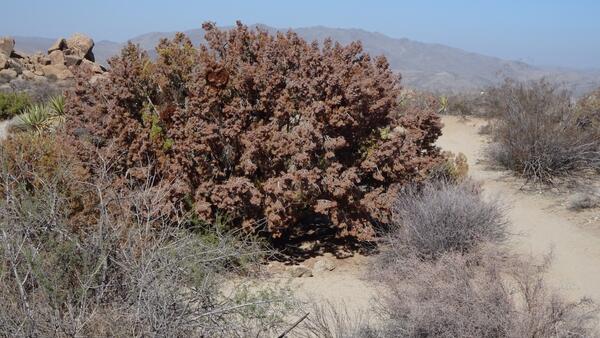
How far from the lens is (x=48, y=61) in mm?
29938

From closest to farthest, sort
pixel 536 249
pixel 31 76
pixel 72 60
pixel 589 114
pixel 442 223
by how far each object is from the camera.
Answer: pixel 442 223
pixel 536 249
pixel 589 114
pixel 31 76
pixel 72 60

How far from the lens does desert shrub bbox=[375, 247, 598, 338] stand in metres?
4.53

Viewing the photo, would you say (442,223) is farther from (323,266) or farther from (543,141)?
(543,141)

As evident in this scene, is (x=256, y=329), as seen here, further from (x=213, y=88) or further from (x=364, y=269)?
(x=213, y=88)

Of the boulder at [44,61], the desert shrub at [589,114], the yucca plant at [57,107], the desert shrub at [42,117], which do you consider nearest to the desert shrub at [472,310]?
the desert shrub at [589,114]

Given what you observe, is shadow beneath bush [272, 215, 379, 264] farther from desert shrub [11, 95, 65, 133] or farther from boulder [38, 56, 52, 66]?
boulder [38, 56, 52, 66]

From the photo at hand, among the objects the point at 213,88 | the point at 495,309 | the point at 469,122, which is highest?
the point at 213,88

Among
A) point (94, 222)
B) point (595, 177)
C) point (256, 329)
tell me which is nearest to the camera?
point (256, 329)

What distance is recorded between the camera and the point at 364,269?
748cm

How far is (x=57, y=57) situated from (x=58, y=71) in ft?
6.16

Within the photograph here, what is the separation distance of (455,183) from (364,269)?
275 cm

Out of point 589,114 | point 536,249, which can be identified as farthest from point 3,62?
point 536,249

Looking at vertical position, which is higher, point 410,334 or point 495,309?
point 495,309

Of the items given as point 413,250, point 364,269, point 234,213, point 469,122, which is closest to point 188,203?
point 234,213
